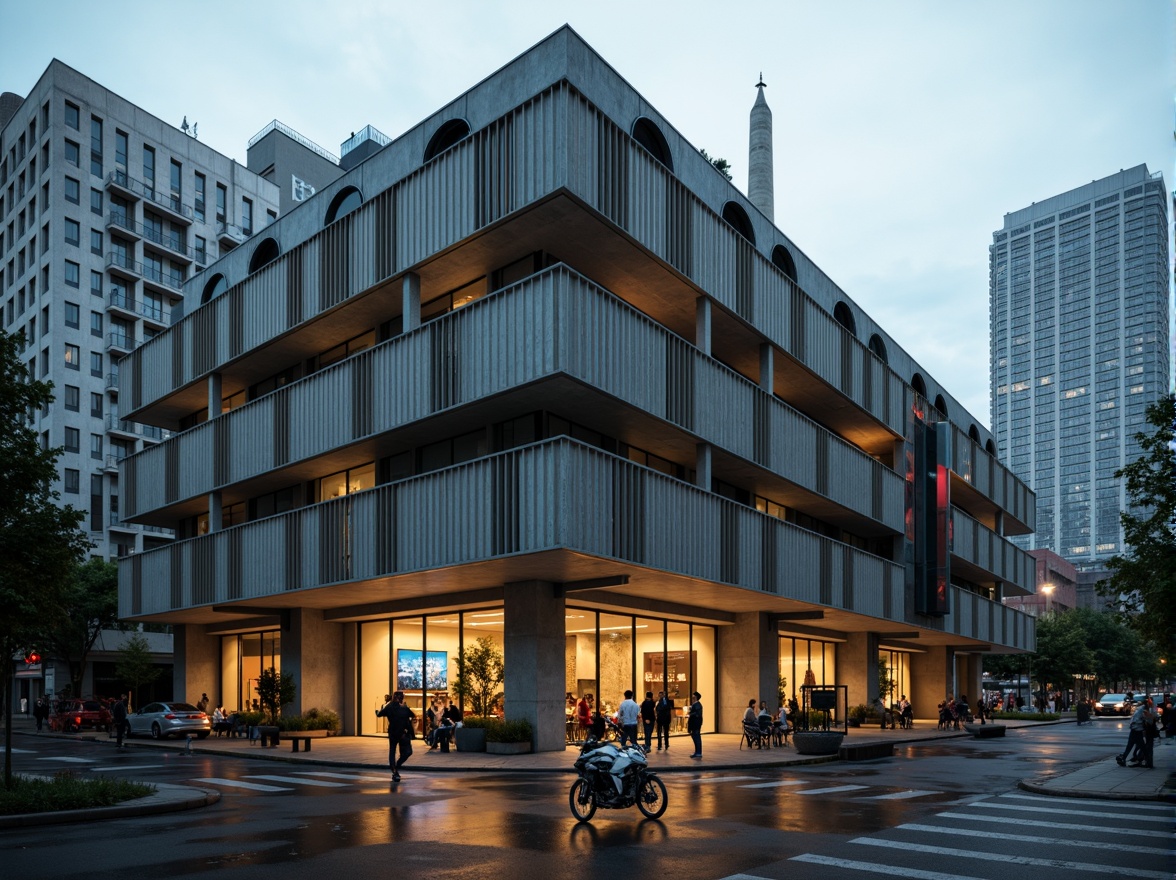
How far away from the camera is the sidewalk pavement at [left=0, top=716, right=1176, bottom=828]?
19.7 m

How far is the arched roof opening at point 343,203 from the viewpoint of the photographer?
113 feet

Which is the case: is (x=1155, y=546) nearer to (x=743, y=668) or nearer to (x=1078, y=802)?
(x=1078, y=802)

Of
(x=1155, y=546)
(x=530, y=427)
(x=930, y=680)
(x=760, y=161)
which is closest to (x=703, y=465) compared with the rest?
(x=530, y=427)

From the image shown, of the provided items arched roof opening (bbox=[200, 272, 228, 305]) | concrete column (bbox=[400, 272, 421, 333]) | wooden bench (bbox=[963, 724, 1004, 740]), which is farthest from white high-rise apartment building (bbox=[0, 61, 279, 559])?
wooden bench (bbox=[963, 724, 1004, 740])

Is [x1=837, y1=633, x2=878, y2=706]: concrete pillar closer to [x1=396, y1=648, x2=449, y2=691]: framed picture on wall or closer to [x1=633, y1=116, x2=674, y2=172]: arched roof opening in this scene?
[x1=396, y1=648, x2=449, y2=691]: framed picture on wall

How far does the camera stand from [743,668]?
126 feet

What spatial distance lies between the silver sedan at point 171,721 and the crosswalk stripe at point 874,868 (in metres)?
30.8

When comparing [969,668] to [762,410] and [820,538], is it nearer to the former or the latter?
[820,538]

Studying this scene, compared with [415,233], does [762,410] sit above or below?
below

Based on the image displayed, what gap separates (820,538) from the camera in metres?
37.2

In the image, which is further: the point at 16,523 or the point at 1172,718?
the point at 1172,718

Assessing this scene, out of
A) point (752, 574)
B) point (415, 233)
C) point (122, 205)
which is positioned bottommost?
point (752, 574)

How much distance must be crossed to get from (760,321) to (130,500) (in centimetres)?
2676

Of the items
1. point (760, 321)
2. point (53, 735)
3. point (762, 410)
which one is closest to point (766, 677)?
point (762, 410)
